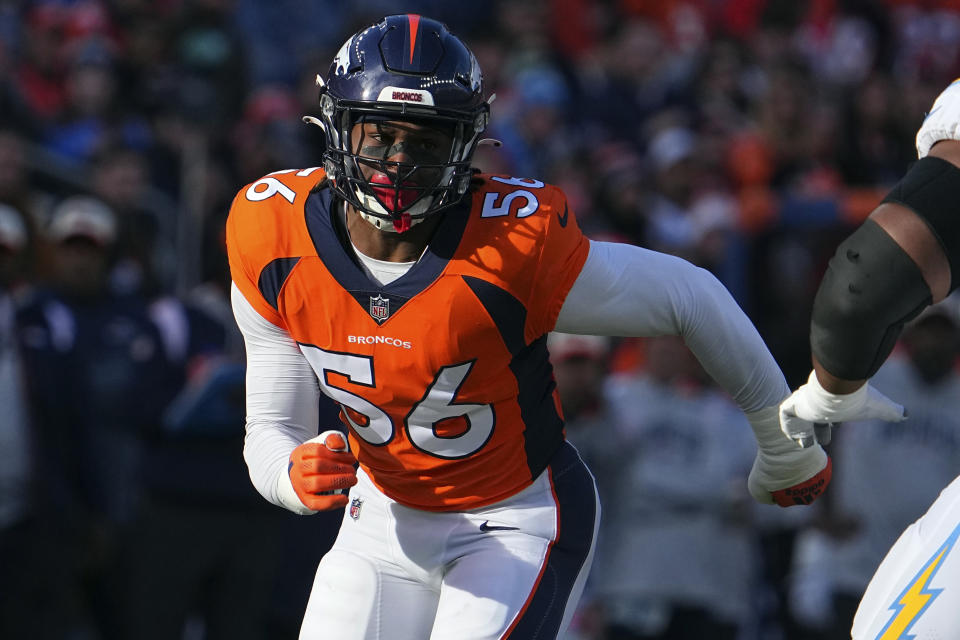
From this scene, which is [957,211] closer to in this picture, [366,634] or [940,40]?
[366,634]

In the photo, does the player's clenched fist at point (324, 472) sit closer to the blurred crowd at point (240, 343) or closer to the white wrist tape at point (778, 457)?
the white wrist tape at point (778, 457)

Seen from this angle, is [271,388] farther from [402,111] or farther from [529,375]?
[402,111]

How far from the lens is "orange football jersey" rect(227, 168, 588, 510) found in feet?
11.2

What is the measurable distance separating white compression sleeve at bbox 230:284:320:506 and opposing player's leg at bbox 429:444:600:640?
48 cm

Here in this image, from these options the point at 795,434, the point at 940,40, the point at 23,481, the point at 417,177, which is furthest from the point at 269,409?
the point at 940,40

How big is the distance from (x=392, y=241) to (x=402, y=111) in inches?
12.0

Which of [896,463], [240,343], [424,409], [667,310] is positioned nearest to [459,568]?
[424,409]

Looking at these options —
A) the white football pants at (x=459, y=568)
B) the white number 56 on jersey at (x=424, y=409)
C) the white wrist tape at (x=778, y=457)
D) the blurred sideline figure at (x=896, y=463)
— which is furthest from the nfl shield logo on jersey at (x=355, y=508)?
the blurred sideline figure at (x=896, y=463)

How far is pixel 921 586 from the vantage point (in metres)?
3.02

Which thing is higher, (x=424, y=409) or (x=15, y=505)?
(x=424, y=409)

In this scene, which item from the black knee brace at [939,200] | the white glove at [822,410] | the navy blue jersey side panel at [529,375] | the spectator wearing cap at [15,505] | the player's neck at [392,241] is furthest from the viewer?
the spectator wearing cap at [15,505]

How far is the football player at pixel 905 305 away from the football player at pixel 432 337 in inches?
21.9

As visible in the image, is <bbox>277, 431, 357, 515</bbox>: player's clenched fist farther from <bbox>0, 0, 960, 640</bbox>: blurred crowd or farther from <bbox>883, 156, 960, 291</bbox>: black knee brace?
<bbox>0, 0, 960, 640</bbox>: blurred crowd

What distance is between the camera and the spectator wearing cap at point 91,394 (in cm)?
638
